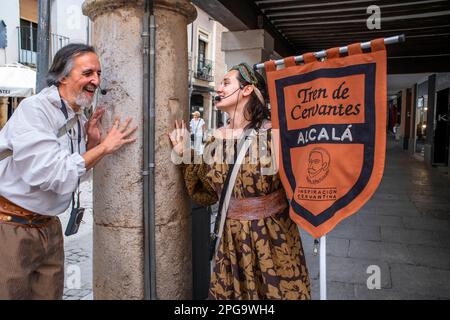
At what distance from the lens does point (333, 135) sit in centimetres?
191

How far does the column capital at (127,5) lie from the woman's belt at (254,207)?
1.22 meters

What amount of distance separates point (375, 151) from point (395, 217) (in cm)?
470

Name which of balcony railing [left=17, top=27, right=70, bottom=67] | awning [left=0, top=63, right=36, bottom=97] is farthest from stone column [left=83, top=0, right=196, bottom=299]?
balcony railing [left=17, top=27, right=70, bottom=67]

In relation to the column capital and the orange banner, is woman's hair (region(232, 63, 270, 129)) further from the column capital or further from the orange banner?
the column capital

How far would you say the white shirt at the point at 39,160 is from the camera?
1.73m

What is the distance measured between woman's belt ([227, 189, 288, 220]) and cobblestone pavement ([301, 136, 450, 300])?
167 cm

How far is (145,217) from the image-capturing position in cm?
229

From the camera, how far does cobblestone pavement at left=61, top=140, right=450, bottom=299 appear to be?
11.5ft

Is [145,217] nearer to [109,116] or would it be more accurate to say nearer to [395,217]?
[109,116]

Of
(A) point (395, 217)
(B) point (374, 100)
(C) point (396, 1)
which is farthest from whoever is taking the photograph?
(A) point (395, 217)

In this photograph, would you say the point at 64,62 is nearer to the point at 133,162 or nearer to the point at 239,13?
the point at 133,162

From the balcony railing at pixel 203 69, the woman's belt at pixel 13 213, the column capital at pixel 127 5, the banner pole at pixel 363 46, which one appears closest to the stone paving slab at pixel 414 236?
the banner pole at pixel 363 46

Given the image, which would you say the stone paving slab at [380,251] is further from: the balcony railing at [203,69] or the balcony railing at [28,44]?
the balcony railing at [203,69]


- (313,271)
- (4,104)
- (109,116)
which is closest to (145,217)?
(109,116)
